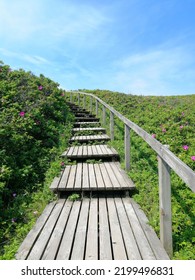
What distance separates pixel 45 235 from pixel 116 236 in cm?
91

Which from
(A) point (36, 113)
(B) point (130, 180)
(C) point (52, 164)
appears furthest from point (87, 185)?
(A) point (36, 113)

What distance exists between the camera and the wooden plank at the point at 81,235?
266 cm

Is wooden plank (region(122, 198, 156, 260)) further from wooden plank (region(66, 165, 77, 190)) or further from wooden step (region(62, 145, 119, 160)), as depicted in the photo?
wooden step (region(62, 145, 119, 160))

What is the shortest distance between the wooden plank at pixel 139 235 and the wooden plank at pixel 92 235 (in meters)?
0.49

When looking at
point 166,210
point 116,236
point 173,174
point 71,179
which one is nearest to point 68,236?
point 116,236

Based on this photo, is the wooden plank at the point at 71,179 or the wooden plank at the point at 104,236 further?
the wooden plank at the point at 71,179

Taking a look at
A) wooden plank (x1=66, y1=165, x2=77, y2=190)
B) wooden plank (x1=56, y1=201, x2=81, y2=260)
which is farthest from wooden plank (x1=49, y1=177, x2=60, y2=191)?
wooden plank (x1=56, y1=201, x2=81, y2=260)

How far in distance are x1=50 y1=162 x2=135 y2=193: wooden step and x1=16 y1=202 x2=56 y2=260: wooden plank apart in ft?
1.81

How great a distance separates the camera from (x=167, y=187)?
2.75 metres

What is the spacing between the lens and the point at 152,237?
9.78 ft

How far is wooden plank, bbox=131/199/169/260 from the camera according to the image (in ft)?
8.66

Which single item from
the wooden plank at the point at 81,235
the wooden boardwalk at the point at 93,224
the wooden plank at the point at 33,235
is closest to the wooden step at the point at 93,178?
the wooden boardwalk at the point at 93,224

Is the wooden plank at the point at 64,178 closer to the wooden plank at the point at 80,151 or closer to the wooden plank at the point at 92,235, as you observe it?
the wooden plank at the point at 80,151

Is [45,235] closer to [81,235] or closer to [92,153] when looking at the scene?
[81,235]
